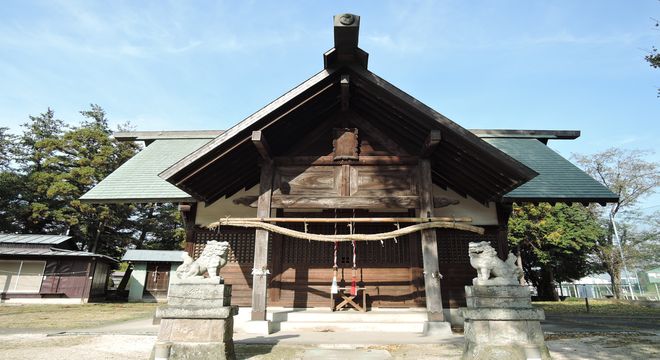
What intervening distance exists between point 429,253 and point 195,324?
507cm

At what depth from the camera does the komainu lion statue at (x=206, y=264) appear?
5.45 metres

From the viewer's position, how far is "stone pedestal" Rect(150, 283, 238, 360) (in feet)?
16.3

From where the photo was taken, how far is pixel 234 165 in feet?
29.8

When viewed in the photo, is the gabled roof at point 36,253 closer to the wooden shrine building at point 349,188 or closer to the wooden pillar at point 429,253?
the wooden shrine building at point 349,188

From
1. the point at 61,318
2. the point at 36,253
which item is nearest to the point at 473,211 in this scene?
the point at 61,318

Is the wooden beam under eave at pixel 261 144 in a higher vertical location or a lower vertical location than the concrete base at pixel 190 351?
higher

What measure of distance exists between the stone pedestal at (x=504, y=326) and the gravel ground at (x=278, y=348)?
2.09 ft

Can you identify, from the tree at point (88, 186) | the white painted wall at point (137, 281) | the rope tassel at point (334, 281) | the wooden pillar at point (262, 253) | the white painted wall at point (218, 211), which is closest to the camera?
the wooden pillar at point (262, 253)

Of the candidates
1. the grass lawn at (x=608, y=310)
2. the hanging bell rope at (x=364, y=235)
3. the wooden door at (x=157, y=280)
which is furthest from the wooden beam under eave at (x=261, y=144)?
the wooden door at (x=157, y=280)

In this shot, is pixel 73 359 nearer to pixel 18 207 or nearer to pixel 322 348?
pixel 322 348

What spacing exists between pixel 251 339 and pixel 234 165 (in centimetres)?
420

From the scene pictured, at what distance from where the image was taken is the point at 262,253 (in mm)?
8039

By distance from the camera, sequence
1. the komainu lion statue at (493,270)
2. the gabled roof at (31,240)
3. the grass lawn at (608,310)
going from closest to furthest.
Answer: the komainu lion statue at (493,270) → the grass lawn at (608,310) → the gabled roof at (31,240)

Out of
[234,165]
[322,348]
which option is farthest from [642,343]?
[234,165]
